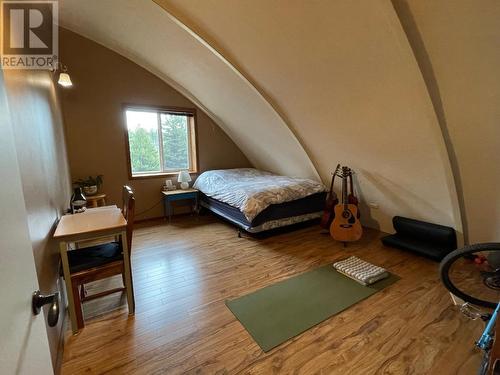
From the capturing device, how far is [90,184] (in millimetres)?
3725

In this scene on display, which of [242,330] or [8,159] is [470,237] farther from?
[8,159]

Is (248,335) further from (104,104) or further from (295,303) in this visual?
(104,104)

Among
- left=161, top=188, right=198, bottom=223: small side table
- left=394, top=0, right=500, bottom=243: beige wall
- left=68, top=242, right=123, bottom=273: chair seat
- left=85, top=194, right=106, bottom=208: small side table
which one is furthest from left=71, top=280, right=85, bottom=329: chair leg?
left=394, top=0, right=500, bottom=243: beige wall

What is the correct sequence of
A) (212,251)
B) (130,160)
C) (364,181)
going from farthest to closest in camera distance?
(130,160) → (364,181) → (212,251)

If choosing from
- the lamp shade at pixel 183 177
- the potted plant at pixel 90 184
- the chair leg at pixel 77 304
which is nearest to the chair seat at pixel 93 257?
the chair leg at pixel 77 304

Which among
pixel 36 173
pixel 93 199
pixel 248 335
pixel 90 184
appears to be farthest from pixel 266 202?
pixel 90 184

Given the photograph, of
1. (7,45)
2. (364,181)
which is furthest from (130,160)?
(364,181)

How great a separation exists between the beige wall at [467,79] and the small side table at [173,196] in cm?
368

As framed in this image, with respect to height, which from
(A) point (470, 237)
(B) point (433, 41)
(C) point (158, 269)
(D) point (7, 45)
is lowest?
(C) point (158, 269)

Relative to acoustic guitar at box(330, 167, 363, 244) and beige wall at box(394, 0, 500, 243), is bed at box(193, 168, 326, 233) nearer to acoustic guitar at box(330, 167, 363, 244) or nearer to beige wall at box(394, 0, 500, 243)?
acoustic guitar at box(330, 167, 363, 244)

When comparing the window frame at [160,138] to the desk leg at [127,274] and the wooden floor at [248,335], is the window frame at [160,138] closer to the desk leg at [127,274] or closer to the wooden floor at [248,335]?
the wooden floor at [248,335]

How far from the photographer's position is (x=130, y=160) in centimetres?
422

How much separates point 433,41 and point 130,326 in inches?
123

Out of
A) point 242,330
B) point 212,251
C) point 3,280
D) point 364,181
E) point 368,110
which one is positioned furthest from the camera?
point 364,181
